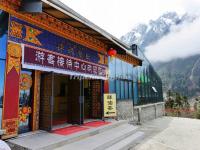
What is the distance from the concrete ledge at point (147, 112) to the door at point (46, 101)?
7500 mm

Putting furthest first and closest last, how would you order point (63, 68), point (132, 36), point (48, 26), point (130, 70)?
point (132, 36)
point (130, 70)
point (63, 68)
point (48, 26)

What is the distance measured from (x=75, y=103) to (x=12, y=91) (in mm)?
3178

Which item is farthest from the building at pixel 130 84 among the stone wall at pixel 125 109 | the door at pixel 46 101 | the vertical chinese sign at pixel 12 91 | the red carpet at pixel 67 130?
the vertical chinese sign at pixel 12 91

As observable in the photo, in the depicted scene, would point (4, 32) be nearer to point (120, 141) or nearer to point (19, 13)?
point (19, 13)

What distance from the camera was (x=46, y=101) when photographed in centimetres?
666

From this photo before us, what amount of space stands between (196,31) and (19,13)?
171541 millimetres

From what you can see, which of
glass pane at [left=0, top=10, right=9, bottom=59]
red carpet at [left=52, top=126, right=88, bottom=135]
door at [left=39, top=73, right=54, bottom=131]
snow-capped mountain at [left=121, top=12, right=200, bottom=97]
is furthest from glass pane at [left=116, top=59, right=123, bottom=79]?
snow-capped mountain at [left=121, top=12, right=200, bottom=97]

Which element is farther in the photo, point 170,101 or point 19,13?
point 170,101

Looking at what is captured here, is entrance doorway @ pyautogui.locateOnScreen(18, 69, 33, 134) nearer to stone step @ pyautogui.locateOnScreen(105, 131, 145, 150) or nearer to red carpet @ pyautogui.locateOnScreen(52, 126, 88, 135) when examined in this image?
red carpet @ pyautogui.locateOnScreen(52, 126, 88, 135)

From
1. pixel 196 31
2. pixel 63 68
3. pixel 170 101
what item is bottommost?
pixel 170 101

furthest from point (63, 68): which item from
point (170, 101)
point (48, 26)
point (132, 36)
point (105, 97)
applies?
point (132, 36)

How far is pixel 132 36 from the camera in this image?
190 m

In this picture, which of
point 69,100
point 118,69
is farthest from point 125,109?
point 69,100

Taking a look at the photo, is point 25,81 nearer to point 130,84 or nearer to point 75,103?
point 75,103
